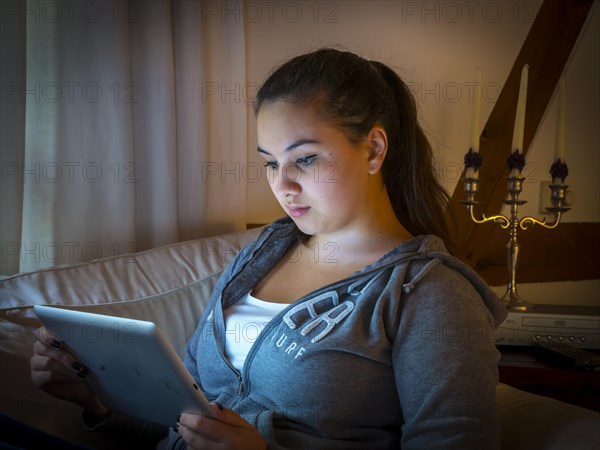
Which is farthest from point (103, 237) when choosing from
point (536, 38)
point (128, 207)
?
point (536, 38)

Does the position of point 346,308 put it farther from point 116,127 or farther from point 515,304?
point 116,127

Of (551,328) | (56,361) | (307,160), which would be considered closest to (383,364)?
(307,160)

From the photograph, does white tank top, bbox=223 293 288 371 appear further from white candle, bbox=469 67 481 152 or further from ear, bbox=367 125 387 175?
white candle, bbox=469 67 481 152

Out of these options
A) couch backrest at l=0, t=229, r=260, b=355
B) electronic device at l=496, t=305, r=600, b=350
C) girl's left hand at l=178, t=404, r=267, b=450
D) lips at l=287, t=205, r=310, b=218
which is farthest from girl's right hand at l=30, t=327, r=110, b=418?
electronic device at l=496, t=305, r=600, b=350

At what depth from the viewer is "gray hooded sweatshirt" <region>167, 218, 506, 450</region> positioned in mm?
889

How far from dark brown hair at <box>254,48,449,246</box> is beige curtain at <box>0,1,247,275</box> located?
59 cm

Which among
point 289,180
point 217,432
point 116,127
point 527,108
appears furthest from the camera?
point 527,108

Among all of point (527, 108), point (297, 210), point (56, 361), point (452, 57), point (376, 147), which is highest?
point (452, 57)

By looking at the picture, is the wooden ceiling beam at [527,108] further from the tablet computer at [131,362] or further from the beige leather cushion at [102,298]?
the tablet computer at [131,362]

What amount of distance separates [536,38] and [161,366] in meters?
1.59

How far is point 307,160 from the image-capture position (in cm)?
106

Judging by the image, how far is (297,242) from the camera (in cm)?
130

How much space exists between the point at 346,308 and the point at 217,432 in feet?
0.98

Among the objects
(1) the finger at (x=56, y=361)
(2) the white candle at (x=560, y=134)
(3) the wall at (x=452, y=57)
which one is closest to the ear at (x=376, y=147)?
(1) the finger at (x=56, y=361)
